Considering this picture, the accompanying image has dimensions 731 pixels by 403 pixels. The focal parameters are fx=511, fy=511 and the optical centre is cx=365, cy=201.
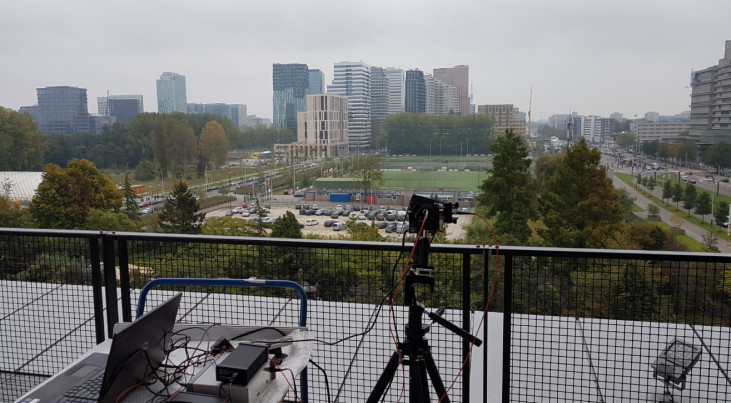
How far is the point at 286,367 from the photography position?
1.36 metres

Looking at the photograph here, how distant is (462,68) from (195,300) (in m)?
30.5

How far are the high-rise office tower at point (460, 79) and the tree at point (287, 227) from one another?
904 centimetres

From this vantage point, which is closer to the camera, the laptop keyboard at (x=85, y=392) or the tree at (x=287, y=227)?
the laptop keyboard at (x=85, y=392)

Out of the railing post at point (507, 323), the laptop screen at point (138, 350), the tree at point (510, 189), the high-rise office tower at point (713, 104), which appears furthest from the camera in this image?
the tree at point (510, 189)

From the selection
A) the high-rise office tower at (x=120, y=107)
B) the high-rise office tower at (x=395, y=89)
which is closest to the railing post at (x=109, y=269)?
the high-rise office tower at (x=395, y=89)

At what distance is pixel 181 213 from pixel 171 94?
12.4 m

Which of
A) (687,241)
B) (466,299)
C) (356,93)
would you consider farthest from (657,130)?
(466,299)

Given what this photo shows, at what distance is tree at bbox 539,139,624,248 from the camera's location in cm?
1925

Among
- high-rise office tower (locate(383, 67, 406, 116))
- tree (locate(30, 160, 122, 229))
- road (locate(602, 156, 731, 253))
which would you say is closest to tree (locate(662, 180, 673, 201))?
road (locate(602, 156, 731, 253))

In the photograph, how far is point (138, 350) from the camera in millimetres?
1200

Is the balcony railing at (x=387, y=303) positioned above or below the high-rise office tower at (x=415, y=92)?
below

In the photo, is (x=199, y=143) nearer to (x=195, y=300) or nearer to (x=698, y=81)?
(x=698, y=81)

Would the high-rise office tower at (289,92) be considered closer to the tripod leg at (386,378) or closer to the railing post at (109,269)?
the railing post at (109,269)

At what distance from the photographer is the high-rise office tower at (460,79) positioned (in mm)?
24467
